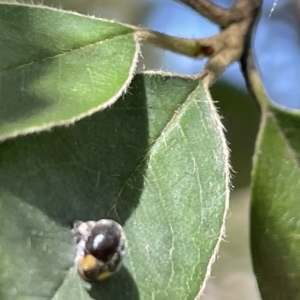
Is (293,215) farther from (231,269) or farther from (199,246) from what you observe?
(231,269)

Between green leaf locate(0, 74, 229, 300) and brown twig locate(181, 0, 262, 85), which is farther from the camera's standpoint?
brown twig locate(181, 0, 262, 85)

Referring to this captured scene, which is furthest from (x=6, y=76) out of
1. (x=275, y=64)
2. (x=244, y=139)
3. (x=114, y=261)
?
(x=275, y=64)

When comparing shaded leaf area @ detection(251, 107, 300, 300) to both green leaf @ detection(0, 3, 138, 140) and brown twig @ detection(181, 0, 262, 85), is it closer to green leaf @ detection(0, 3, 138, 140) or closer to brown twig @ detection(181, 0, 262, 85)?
brown twig @ detection(181, 0, 262, 85)

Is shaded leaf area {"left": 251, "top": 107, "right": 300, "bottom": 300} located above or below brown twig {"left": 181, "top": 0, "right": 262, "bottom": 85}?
below

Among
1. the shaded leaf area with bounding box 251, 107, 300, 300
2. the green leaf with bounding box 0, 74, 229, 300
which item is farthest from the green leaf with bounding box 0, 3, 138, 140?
the shaded leaf area with bounding box 251, 107, 300, 300

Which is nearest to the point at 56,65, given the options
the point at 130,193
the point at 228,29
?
the point at 130,193

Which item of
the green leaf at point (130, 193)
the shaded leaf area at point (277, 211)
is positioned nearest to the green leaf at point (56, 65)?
the green leaf at point (130, 193)

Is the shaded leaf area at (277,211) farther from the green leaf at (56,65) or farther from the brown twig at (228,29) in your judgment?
the green leaf at (56,65)
